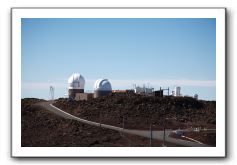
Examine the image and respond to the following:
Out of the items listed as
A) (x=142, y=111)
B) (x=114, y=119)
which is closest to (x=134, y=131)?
(x=114, y=119)

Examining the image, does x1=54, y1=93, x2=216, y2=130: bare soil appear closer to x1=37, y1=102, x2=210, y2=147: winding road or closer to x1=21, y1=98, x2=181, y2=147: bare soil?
x1=37, y1=102, x2=210, y2=147: winding road

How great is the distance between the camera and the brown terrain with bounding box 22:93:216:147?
9102 mm

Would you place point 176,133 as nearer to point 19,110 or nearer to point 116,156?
point 116,156

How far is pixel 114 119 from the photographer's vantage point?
1233 centimetres

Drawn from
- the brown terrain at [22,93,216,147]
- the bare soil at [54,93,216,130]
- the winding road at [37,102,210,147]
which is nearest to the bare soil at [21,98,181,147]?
the brown terrain at [22,93,216,147]

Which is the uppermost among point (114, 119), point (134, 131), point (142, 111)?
point (142, 111)

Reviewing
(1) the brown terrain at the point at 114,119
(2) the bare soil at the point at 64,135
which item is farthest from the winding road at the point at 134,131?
(2) the bare soil at the point at 64,135

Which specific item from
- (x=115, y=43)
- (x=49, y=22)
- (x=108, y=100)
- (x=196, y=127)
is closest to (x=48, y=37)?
(x=49, y=22)

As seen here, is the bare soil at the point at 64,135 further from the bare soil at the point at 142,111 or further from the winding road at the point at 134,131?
the bare soil at the point at 142,111

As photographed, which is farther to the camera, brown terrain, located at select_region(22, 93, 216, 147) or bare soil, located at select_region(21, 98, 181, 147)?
brown terrain, located at select_region(22, 93, 216, 147)

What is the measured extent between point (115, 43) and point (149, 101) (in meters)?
6.56

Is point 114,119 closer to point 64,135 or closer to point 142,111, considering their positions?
point 142,111

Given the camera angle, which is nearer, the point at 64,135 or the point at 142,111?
the point at 64,135

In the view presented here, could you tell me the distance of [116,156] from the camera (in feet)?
27.3
